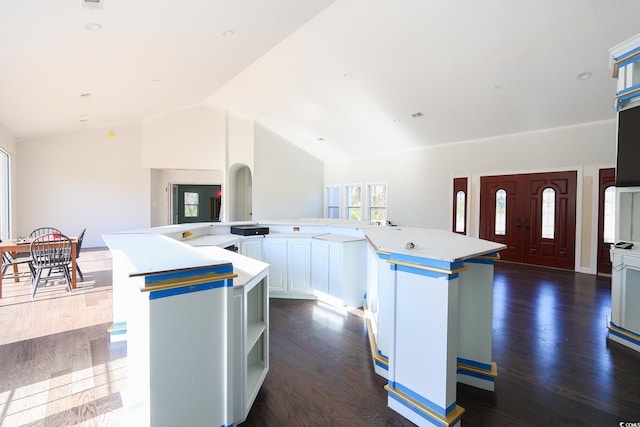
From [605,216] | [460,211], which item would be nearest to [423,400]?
[605,216]

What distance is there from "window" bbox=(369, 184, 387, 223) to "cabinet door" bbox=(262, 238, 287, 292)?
509 centimetres

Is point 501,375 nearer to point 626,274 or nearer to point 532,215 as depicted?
point 626,274

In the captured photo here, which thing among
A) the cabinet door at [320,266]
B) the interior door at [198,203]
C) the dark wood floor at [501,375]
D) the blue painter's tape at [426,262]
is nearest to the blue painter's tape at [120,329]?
the dark wood floor at [501,375]

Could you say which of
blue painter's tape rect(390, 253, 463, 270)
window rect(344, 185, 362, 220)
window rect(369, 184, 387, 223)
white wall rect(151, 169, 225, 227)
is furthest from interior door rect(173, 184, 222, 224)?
blue painter's tape rect(390, 253, 463, 270)

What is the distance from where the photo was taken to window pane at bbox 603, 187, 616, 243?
5.23 meters

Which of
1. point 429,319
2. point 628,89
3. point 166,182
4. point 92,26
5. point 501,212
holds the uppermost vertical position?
point 92,26

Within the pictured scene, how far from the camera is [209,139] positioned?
8.88m

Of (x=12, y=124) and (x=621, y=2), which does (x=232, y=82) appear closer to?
(x=12, y=124)

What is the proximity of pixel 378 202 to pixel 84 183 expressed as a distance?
800 centimetres

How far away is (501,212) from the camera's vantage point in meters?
6.55

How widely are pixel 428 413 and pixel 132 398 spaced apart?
158cm

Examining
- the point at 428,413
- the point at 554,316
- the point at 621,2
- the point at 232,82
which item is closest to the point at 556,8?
the point at 621,2

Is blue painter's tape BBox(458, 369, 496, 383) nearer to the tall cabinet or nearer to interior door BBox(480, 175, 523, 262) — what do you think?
the tall cabinet

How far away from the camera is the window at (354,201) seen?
944 centimetres
